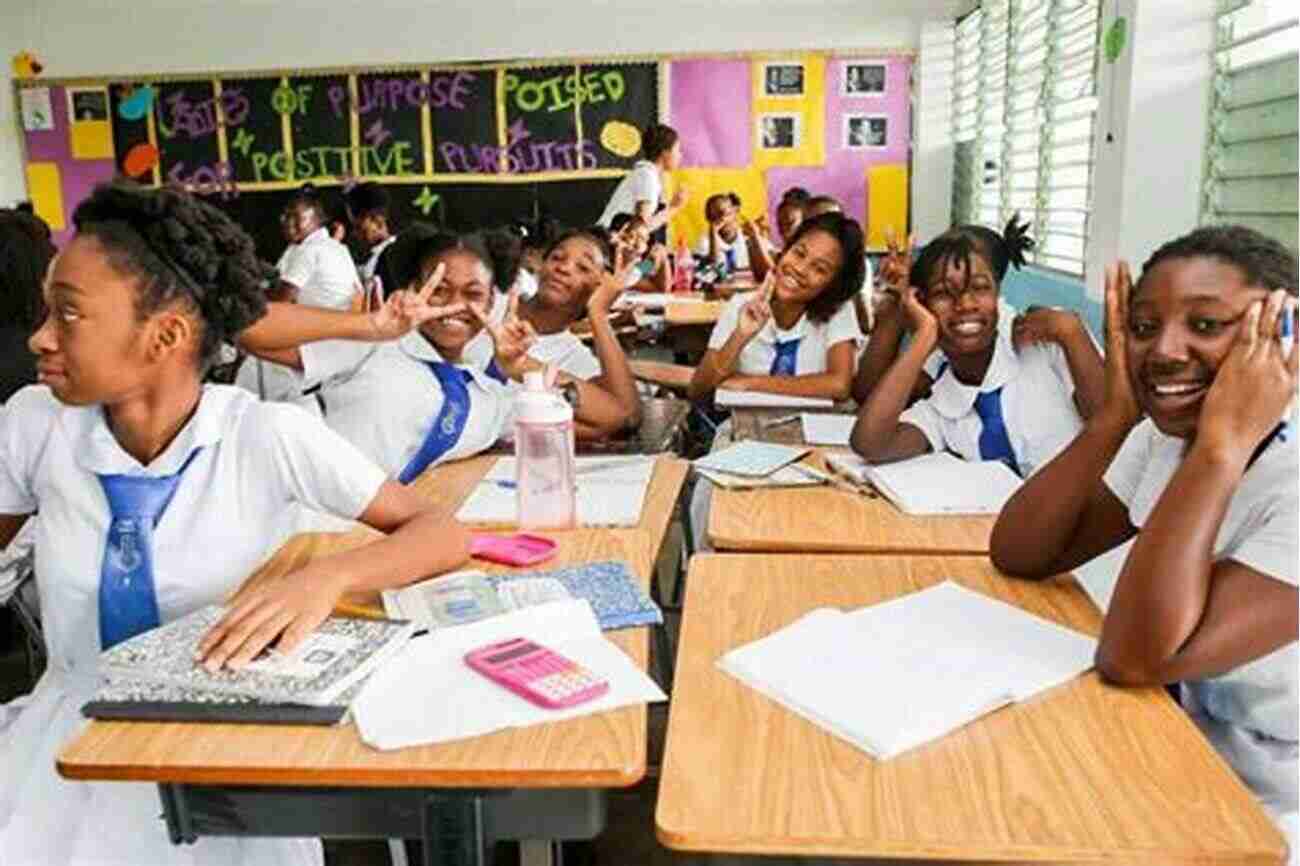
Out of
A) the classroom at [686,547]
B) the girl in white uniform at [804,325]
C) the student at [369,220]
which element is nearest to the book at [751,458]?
the classroom at [686,547]

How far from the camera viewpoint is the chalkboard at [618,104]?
6473 millimetres

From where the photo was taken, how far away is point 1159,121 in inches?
115

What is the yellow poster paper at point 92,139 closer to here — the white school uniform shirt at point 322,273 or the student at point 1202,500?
the white school uniform shirt at point 322,273

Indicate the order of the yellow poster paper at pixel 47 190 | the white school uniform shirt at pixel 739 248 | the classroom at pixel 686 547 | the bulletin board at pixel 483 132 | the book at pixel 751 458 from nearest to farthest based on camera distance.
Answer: the classroom at pixel 686 547 → the book at pixel 751 458 → the white school uniform shirt at pixel 739 248 → the bulletin board at pixel 483 132 → the yellow poster paper at pixel 47 190

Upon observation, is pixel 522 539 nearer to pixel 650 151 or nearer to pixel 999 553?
pixel 999 553

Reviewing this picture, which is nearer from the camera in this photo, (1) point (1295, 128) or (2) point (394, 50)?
(1) point (1295, 128)

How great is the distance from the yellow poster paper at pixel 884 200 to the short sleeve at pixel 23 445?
5.48 metres

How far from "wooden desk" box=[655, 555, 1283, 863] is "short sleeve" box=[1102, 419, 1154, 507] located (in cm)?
38

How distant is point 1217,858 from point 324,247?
4510 mm

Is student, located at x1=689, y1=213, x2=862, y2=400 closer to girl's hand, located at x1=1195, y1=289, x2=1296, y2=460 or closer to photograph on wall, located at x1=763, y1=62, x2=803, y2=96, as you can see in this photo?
girl's hand, located at x1=1195, y1=289, x2=1296, y2=460

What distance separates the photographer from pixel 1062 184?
4.04 m

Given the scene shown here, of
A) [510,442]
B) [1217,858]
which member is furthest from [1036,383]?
[1217,858]

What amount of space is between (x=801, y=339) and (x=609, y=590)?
181 cm

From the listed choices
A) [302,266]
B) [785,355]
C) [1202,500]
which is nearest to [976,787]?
[1202,500]
